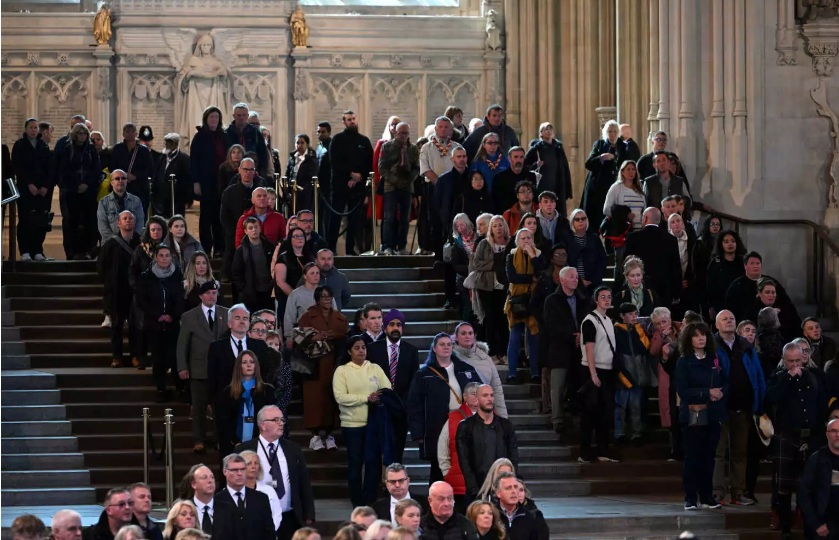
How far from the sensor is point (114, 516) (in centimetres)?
1152

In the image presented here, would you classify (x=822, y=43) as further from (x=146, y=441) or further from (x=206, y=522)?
(x=206, y=522)

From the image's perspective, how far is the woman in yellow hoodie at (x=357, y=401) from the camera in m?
14.7

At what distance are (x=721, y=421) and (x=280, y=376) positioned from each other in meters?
3.61

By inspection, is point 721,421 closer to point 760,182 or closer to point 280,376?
point 280,376

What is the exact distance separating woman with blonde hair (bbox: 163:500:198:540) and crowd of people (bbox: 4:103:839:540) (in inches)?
0.5

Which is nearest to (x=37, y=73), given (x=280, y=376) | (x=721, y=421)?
(x=280, y=376)

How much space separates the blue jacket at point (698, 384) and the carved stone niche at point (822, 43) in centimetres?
601

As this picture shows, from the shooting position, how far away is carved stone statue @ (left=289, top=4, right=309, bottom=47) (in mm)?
25172


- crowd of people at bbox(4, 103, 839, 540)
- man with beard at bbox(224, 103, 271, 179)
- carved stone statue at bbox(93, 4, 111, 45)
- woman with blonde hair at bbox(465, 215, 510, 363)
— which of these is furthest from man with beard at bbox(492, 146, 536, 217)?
carved stone statue at bbox(93, 4, 111, 45)

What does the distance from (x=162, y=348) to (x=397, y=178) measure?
414 cm

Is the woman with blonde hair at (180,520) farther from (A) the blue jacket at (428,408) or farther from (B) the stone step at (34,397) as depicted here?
(B) the stone step at (34,397)

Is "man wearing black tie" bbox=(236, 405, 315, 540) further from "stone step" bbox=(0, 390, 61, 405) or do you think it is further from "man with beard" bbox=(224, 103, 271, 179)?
"man with beard" bbox=(224, 103, 271, 179)

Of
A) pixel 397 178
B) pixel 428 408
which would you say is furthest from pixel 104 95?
pixel 428 408

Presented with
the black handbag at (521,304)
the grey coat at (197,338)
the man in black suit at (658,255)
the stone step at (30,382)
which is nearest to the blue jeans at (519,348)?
the black handbag at (521,304)
